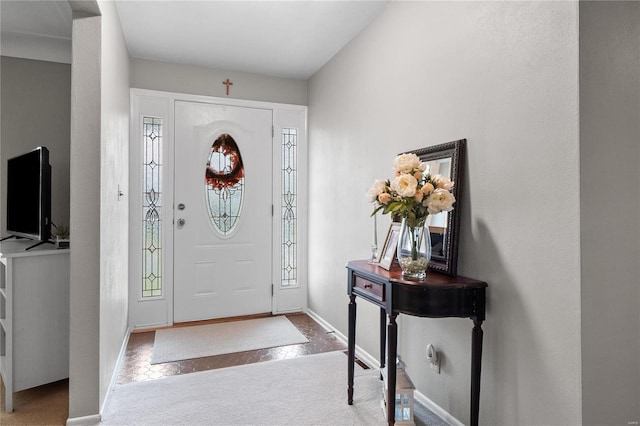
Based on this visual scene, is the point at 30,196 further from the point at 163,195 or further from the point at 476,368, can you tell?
the point at 476,368

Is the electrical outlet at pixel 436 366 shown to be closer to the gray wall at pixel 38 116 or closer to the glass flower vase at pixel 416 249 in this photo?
the glass flower vase at pixel 416 249

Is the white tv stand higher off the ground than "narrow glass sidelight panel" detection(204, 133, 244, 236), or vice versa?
"narrow glass sidelight panel" detection(204, 133, 244, 236)

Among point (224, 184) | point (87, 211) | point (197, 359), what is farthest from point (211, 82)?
point (197, 359)

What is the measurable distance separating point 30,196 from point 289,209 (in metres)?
2.27

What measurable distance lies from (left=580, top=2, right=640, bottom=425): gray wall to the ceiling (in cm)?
159

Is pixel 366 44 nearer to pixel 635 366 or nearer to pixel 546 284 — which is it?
pixel 546 284

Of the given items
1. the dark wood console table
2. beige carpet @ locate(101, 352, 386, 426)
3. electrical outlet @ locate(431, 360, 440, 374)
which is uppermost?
the dark wood console table

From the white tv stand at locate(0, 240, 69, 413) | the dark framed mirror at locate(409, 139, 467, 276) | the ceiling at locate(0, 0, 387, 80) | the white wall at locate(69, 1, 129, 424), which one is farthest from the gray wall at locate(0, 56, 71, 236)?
the dark framed mirror at locate(409, 139, 467, 276)

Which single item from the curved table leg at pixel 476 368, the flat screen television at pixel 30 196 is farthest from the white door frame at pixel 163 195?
the curved table leg at pixel 476 368

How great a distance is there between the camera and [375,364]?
2.74m

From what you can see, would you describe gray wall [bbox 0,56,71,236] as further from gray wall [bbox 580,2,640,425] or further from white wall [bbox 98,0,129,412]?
gray wall [bbox 580,2,640,425]

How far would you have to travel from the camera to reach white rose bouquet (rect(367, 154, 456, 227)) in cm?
175

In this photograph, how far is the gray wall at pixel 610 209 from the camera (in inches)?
54.9

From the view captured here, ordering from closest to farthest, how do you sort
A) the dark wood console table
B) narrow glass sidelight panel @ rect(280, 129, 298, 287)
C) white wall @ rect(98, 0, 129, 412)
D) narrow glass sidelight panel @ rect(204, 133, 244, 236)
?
the dark wood console table → white wall @ rect(98, 0, 129, 412) → narrow glass sidelight panel @ rect(204, 133, 244, 236) → narrow glass sidelight panel @ rect(280, 129, 298, 287)
